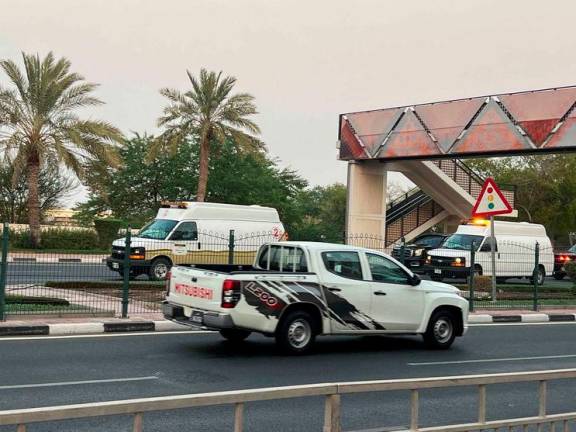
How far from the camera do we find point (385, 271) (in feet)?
43.2

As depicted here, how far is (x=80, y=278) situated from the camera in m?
16.9

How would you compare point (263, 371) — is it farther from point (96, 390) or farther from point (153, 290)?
point (153, 290)

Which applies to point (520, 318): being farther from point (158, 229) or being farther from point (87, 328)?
point (158, 229)

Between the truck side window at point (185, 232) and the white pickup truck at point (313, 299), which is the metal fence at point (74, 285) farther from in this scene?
the truck side window at point (185, 232)

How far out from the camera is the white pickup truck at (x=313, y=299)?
458 inches

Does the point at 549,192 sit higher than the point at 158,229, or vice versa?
the point at 549,192

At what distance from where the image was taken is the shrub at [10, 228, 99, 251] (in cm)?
3324

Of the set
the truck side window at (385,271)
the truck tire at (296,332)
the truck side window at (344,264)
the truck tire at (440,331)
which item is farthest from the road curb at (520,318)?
the truck tire at (296,332)

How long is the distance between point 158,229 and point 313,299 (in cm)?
1356

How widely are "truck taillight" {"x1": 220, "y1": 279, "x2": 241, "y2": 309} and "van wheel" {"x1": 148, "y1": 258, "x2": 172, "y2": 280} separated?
472 inches

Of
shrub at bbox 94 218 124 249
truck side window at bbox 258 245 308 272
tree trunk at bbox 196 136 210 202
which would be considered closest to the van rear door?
truck side window at bbox 258 245 308 272

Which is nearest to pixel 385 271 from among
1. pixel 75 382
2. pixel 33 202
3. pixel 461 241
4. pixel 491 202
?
pixel 75 382

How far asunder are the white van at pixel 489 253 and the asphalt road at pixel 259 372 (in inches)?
486

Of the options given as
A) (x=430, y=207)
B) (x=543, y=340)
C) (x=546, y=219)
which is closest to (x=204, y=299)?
(x=543, y=340)
